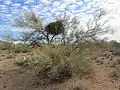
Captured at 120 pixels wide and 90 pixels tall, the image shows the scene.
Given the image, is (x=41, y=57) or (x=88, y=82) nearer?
(x=88, y=82)

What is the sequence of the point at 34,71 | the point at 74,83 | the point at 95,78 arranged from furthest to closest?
the point at 34,71, the point at 95,78, the point at 74,83

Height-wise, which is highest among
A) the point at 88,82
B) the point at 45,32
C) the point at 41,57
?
the point at 45,32

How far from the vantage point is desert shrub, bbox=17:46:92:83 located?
1781 cm

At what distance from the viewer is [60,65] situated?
17969 millimetres

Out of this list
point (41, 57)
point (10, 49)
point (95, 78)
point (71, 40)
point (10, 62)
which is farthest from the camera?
point (10, 49)

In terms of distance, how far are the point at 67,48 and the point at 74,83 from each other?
354 cm

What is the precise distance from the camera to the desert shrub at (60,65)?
17.8 m

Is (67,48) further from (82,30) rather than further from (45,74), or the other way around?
(82,30)

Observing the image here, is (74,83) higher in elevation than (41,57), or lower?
lower

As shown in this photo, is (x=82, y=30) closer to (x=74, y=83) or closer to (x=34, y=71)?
(x=34, y=71)

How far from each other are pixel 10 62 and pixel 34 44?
94.2 inches

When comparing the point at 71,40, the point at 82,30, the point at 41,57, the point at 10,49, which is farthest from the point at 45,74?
the point at 10,49

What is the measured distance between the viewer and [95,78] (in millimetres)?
17750

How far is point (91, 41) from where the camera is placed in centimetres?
2289
